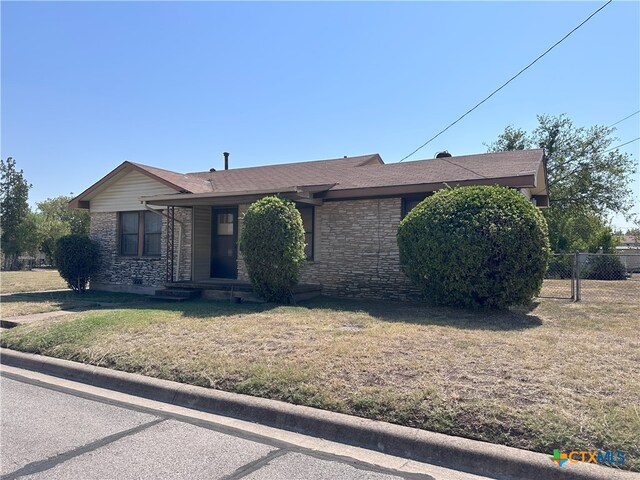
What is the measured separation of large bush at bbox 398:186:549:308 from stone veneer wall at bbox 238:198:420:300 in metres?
2.38

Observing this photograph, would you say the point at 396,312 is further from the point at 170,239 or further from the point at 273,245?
the point at 170,239

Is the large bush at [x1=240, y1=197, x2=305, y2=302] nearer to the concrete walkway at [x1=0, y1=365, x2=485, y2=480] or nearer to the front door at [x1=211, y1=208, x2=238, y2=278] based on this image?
the front door at [x1=211, y1=208, x2=238, y2=278]

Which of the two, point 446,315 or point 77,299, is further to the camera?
point 77,299

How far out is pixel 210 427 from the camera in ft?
14.1

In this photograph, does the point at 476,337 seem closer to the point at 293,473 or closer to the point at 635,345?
the point at 635,345

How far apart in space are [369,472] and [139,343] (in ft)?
14.6

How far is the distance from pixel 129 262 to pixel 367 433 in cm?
1286

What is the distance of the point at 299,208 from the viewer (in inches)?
507

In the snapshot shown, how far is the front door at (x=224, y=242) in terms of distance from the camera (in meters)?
13.9

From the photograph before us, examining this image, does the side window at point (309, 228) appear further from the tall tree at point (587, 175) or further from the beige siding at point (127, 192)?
the tall tree at point (587, 175)

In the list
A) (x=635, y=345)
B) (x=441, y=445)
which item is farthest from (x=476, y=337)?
(x=441, y=445)

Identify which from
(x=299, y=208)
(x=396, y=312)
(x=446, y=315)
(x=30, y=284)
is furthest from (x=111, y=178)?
(x=446, y=315)

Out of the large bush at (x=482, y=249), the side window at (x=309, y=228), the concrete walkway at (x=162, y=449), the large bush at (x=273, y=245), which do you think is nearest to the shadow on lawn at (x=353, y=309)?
the large bush at (x=482, y=249)

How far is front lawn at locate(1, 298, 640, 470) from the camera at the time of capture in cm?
383
